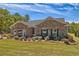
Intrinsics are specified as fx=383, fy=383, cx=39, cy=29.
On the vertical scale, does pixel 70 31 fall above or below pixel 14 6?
below

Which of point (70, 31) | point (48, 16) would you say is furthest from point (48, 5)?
point (70, 31)

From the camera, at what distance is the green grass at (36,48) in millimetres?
3564

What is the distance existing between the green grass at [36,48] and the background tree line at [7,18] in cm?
13

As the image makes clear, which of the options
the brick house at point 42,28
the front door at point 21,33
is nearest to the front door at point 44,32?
the brick house at point 42,28

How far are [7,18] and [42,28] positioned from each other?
347 millimetres

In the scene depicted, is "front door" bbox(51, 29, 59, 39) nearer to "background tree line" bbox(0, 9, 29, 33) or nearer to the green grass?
the green grass

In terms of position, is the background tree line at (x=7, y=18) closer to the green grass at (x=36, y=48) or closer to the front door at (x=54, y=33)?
the green grass at (x=36, y=48)

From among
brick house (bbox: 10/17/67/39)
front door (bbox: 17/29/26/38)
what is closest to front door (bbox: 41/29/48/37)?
brick house (bbox: 10/17/67/39)

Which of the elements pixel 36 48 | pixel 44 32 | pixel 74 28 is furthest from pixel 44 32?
pixel 74 28

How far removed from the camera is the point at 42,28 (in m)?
3.61

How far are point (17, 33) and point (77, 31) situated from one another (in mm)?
567

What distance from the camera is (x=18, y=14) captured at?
359cm

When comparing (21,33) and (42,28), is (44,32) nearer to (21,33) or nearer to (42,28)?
(42,28)

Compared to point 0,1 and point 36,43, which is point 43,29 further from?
point 0,1
